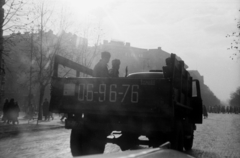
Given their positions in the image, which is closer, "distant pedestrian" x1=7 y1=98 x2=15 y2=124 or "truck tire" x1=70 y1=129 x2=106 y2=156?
"truck tire" x1=70 y1=129 x2=106 y2=156

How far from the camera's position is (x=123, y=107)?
5633mm

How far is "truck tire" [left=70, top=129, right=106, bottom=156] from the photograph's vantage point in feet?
19.8

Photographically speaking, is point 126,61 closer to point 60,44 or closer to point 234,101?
point 234,101

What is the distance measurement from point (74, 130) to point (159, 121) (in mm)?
1655

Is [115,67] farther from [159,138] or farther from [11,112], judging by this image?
[11,112]

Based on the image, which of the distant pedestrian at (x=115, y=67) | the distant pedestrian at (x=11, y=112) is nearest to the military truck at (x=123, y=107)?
the distant pedestrian at (x=115, y=67)

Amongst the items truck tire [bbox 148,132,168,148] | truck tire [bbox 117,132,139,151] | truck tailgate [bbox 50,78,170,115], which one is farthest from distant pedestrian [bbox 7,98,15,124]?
truck tire [bbox 148,132,168,148]

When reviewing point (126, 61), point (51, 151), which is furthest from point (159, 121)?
point (126, 61)

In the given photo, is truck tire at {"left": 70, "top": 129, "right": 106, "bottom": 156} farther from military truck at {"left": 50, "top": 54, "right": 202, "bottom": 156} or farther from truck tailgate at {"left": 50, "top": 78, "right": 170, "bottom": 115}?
truck tailgate at {"left": 50, "top": 78, "right": 170, "bottom": 115}

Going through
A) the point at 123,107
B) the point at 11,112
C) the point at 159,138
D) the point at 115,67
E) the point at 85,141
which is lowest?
the point at 11,112

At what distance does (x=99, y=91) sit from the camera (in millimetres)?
5918

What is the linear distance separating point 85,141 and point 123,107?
1119mm

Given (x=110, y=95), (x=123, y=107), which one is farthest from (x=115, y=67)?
(x=123, y=107)

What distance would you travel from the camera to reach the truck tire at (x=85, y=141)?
→ 6039 mm
